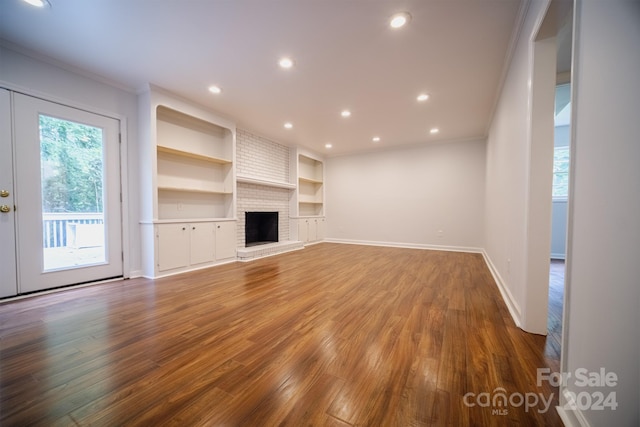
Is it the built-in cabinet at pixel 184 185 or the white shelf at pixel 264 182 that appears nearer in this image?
the built-in cabinet at pixel 184 185

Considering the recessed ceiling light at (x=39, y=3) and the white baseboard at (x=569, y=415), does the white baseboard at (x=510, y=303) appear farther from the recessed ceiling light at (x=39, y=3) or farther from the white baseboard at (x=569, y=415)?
the recessed ceiling light at (x=39, y=3)

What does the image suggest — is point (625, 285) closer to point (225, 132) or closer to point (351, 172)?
point (225, 132)

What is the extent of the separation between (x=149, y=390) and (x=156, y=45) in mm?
3070

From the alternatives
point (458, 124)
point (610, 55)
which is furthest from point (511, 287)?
point (458, 124)

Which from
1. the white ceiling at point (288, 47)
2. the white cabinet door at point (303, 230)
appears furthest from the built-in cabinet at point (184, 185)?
the white cabinet door at point (303, 230)

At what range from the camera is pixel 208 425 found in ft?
3.41

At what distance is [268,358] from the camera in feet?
5.04

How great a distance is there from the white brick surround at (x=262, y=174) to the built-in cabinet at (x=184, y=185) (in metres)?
0.48

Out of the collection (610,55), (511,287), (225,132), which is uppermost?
(225,132)

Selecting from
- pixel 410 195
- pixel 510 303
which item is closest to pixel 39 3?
pixel 510 303

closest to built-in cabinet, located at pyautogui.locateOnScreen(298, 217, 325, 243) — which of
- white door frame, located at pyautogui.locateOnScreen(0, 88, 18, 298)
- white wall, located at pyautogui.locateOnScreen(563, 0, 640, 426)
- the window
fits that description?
white door frame, located at pyautogui.locateOnScreen(0, 88, 18, 298)

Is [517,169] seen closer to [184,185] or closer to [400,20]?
[400,20]

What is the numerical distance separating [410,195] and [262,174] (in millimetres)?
3879

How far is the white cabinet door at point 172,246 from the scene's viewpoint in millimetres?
3488
